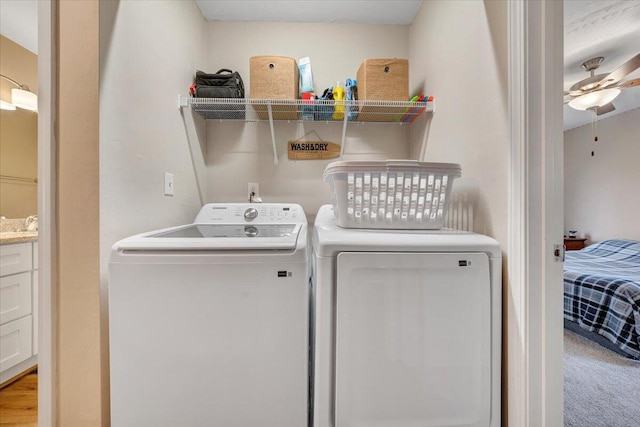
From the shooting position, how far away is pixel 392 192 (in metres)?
1.15

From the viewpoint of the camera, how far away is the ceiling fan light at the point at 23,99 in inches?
89.4

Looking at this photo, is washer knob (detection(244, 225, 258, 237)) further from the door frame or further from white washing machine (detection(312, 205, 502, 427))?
the door frame

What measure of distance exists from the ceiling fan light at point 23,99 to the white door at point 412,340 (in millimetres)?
3055

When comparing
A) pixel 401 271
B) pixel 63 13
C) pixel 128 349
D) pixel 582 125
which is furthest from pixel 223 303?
pixel 582 125

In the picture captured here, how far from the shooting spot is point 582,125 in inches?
173

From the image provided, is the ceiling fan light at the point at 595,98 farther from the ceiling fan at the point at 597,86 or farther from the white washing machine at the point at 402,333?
the white washing machine at the point at 402,333

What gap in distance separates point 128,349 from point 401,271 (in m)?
1.00

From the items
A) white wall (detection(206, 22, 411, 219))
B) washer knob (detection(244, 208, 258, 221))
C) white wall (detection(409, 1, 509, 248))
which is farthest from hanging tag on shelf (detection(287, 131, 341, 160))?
white wall (detection(409, 1, 509, 248))

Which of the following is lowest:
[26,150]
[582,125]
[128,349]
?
[128,349]

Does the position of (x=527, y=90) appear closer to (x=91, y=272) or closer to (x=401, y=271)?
(x=401, y=271)

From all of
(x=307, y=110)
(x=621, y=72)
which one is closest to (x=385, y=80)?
(x=307, y=110)

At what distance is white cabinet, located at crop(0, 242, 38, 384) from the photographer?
67.1 inches

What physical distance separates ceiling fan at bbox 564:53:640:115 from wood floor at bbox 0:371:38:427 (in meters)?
4.42

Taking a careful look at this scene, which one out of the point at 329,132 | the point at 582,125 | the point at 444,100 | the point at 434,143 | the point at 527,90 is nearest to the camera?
the point at 527,90
